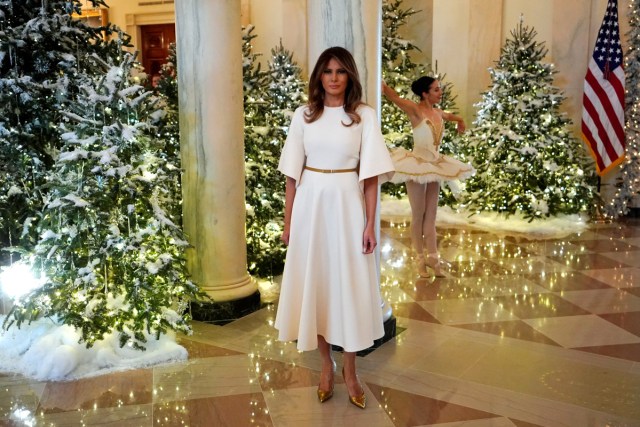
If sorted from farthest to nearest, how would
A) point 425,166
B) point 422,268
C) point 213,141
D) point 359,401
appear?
point 422,268 < point 425,166 < point 213,141 < point 359,401

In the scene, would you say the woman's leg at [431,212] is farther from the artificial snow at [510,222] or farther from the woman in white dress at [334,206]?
the woman in white dress at [334,206]

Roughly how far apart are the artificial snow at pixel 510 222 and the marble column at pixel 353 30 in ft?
16.2

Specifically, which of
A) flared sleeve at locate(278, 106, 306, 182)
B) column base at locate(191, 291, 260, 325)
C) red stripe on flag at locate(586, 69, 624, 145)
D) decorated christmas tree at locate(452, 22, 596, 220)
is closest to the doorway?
A: decorated christmas tree at locate(452, 22, 596, 220)

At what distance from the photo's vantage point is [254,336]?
194 inches

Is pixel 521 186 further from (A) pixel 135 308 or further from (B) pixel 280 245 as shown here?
(A) pixel 135 308

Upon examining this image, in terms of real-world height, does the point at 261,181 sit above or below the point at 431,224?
above

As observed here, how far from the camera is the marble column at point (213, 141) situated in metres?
5.11

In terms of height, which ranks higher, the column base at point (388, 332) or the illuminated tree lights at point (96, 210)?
the illuminated tree lights at point (96, 210)

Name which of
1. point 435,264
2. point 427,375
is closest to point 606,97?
point 435,264

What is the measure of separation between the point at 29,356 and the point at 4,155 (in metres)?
1.52

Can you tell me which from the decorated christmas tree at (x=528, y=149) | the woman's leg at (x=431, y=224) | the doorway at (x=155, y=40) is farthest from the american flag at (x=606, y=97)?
the doorway at (x=155, y=40)

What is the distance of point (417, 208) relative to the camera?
6.56 meters

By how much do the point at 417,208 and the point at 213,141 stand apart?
2354 mm

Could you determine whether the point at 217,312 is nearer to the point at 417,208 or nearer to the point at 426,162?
the point at 417,208
